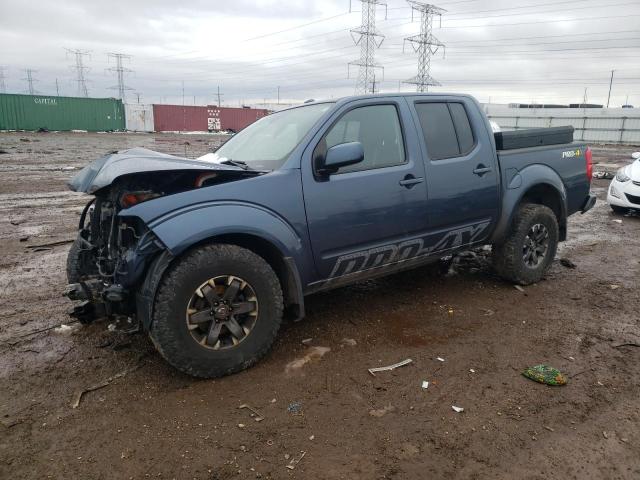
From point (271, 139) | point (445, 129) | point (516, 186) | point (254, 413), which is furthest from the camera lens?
point (516, 186)

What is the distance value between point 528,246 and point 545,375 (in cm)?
206

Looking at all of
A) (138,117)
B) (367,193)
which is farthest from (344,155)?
(138,117)

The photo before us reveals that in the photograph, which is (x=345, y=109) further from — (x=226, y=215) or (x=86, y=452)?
(x=86, y=452)

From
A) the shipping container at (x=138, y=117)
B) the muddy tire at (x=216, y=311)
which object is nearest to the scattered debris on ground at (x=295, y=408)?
the muddy tire at (x=216, y=311)

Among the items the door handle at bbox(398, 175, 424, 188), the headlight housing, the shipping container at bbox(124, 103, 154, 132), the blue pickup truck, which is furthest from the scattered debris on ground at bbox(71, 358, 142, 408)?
the shipping container at bbox(124, 103, 154, 132)

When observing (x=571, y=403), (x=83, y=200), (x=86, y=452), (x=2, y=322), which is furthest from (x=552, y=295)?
(x=83, y=200)

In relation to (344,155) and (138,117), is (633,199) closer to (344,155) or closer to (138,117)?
(344,155)

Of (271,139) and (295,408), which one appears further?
(271,139)

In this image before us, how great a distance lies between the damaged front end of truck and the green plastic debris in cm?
236

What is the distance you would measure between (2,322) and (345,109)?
3.40 metres

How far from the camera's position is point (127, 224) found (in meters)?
3.16

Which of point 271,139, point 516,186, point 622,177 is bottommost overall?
point 622,177

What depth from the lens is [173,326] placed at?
3.01m

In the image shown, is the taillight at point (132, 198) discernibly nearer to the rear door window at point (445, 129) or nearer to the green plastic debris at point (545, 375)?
the rear door window at point (445, 129)
